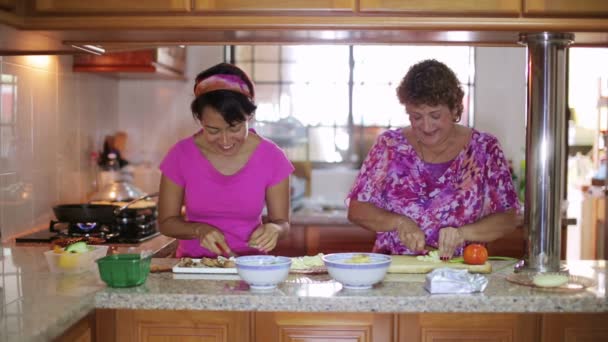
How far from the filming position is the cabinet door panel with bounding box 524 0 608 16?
2.18m

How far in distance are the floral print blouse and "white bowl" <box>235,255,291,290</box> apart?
26.5 inches

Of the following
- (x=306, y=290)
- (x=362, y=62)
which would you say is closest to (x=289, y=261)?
(x=306, y=290)

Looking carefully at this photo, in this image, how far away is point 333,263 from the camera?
194 centimetres

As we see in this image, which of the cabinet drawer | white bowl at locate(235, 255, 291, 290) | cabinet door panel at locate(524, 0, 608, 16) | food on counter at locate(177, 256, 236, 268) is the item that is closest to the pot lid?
the cabinet drawer

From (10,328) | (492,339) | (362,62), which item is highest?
(362,62)

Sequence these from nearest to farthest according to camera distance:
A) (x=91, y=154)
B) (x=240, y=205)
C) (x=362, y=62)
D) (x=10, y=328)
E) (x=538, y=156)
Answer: (x=10, y=328)
(x=538, y=156)
(x=240, y=205)
(x=91, y=154)
(x=362, y=62)

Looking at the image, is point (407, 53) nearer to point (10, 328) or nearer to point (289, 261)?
point (289, 261)

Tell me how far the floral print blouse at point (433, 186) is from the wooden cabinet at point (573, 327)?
1.75ft

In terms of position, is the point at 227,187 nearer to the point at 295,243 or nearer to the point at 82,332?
the point at 82,332

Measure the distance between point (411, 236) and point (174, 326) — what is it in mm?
802

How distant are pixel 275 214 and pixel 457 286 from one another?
2.76ft

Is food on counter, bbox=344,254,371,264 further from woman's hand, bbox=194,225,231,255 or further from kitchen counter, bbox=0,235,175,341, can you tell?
kitchen counter, bbox=0,235,175,341

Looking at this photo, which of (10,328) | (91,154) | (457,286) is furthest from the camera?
(91,154)

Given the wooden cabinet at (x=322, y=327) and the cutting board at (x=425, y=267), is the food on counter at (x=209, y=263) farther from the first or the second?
the cutting board at (x=425, y=267)
